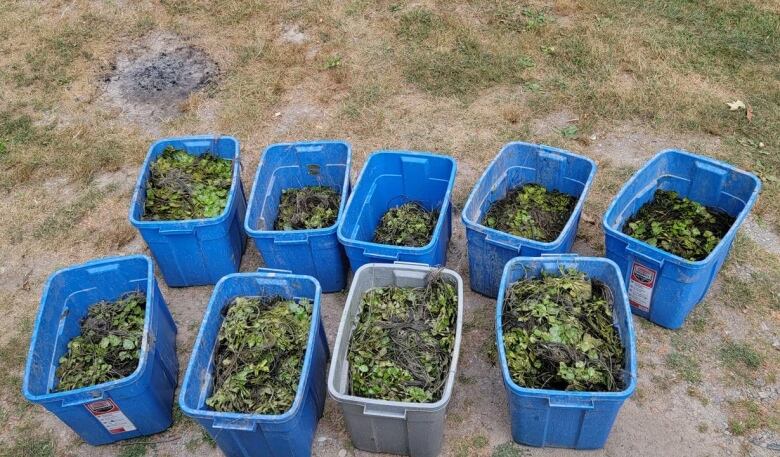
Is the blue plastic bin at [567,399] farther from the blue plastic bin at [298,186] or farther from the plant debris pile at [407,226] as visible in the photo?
the blue plastic bin at [298,186]

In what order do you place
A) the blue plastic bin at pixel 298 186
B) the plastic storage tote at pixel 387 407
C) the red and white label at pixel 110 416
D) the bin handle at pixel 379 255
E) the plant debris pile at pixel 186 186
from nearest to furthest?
the plastic storage tote at pixel 387 407
the red and white label at pixel 110 416
the bin handle at pixel 379 255
the blue plastic bin at pixel 298 186
the plant debris pile at pixel 186 186

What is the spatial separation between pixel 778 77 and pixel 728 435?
363cm

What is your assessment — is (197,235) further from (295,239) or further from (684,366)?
(684,366)

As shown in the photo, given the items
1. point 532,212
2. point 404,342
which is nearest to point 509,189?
point 532,212

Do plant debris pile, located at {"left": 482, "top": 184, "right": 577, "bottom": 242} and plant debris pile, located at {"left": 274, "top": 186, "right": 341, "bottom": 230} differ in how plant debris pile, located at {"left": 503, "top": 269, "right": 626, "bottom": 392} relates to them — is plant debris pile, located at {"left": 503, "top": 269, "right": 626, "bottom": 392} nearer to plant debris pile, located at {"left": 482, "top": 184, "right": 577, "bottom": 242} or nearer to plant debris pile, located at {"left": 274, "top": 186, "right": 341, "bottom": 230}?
plant debris pile, located at {"left": 482, "top": 184, "right": 577, "bottom": 242}

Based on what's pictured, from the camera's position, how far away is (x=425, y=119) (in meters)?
5.28

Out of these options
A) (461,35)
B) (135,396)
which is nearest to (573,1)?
(461,35)

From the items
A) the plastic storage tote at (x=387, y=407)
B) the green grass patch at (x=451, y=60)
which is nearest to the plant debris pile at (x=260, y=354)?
the plastic storage tote at (x=387, y=407)

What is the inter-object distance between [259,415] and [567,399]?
1.45 m

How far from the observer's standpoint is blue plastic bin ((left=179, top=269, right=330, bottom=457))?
2.84 metres

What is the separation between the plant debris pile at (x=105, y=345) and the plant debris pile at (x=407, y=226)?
Answer: 1.58m

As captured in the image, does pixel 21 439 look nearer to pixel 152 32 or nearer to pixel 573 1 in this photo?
pixel 152 32

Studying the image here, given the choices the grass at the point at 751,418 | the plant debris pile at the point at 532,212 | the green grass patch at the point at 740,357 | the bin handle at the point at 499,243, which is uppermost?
the bin handle at the point at 499,243

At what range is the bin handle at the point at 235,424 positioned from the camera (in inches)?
112
